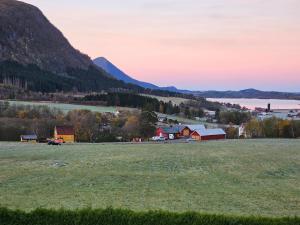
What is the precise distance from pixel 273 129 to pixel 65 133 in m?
46.8

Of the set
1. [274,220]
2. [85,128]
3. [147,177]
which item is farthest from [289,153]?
[85,128]

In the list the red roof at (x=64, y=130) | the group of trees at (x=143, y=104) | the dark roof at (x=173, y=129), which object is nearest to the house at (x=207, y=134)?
the dark roof at (x=173, y=129)

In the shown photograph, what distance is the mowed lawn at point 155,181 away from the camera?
20969mm

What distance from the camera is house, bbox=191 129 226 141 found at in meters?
87.2

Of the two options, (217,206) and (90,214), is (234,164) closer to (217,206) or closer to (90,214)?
(217,206)

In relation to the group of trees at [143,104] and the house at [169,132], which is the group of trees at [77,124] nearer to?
the house at [169,132]

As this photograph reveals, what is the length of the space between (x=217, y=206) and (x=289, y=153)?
27.0 meters

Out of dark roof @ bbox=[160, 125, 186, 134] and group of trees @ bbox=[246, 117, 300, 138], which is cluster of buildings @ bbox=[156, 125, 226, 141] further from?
group of trees @ bbox=[246, 117, 300, 138]

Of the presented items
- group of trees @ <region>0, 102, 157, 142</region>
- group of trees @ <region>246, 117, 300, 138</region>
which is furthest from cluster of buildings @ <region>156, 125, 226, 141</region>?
group of trees @ <region>246, 117, 300, 138</region>

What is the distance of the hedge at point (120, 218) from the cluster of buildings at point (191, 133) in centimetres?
7173

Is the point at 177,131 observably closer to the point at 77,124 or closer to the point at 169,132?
the point at 169,132

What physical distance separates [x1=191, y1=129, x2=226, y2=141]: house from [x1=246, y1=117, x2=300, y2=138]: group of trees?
28.4 ft

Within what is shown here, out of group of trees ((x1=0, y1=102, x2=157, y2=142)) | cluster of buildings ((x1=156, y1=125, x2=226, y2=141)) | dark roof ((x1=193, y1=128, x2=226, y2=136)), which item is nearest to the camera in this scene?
group of trees ((x1=0, y1=102, x2=157, y2=142))

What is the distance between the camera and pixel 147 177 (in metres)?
29.7
